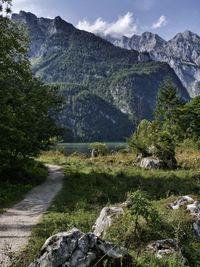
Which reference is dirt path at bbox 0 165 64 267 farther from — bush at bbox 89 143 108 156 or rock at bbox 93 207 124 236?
bush at bbox 89 143 108 156

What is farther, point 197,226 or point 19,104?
point 19,104

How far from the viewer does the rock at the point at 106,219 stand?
14.4m

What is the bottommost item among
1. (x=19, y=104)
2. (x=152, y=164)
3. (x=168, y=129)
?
(x=152, y=164)

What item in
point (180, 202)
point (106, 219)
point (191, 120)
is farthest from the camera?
point (191, 120)

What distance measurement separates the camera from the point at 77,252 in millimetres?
10055

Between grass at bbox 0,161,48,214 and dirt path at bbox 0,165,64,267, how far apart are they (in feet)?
1.43

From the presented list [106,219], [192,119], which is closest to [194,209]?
[106,219]

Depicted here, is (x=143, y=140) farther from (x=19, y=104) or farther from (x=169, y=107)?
(x=169, y=107)

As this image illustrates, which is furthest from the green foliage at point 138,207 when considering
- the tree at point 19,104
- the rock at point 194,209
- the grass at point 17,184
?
the tree at point 19,104

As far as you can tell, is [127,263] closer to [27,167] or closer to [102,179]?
[102,179]

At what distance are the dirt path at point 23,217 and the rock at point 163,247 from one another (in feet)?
12.4

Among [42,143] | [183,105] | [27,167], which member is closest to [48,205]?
[42,143]

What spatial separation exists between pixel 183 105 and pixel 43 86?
154ft

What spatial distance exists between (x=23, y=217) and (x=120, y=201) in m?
6.88
